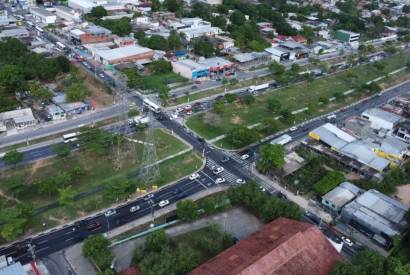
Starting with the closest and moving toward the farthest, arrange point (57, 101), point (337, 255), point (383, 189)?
point (337, 255), point (383, 189), point (57, 101)

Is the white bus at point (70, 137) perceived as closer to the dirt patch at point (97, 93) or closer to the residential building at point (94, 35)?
the dirt patch at point (97, 93)

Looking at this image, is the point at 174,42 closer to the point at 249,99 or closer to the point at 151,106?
the point at 151,106

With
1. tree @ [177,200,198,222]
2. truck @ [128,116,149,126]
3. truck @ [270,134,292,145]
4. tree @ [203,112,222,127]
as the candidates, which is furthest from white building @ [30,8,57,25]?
tree @ [177,200,198,222]

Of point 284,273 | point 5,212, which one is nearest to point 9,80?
point 5,212

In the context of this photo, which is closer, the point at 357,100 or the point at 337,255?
the point at 337,255

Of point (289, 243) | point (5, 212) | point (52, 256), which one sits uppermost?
point (289, 243)

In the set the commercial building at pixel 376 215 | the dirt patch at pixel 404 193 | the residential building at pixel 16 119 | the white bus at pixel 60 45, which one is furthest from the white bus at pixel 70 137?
the dirt patch at pixel 404 193

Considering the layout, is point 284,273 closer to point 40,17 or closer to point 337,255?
point 337,255
